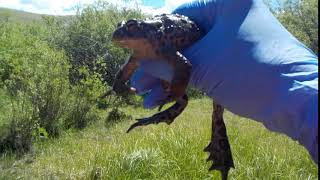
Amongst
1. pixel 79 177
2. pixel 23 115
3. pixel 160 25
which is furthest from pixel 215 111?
pixel 23 115

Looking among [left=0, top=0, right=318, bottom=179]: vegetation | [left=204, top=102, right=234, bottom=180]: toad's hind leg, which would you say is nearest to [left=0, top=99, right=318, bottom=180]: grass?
[left=0, top=0, right=318, bottom=179]: vegetation

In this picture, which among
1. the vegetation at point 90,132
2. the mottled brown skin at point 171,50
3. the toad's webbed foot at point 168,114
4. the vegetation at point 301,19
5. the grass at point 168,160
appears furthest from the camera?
the vegetation at point 301,19

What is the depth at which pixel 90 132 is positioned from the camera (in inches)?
324

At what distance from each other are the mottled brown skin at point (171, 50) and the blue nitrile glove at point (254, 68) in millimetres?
57

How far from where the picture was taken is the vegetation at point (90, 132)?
191 inches

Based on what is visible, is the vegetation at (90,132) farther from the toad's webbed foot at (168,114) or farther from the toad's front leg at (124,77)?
the toad's webbed foot at (168,114)

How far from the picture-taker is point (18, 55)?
30.2 feet

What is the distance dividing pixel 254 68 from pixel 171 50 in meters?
0.39

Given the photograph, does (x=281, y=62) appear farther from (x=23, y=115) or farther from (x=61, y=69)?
(x=61, y=69)

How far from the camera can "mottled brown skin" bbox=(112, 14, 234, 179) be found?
2045mm

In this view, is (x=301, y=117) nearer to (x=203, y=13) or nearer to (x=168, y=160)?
(x=203, y=13)

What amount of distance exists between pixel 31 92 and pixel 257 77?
5.95 meters

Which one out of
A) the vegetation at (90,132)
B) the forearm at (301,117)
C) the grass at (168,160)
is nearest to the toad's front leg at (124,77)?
the forearm at (301,117)

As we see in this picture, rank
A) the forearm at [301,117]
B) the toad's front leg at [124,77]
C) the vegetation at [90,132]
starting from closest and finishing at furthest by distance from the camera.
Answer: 1. the forearm at [301,117]
2. the toad's front leg at [124,77]
3. the vegetation at [90,132]
